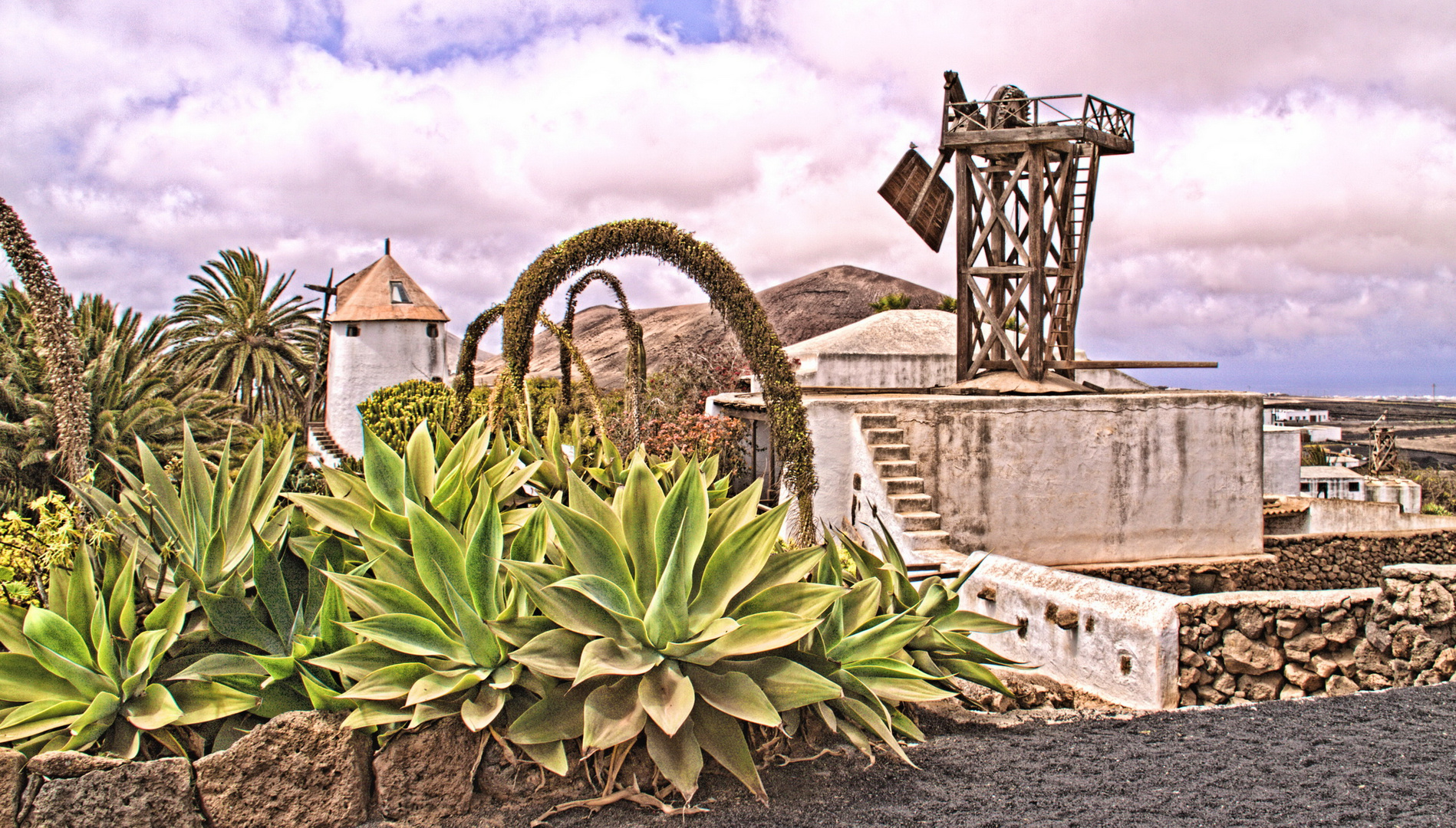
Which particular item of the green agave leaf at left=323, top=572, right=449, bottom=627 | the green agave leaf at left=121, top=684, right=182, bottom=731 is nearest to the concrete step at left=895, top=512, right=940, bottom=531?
the green agave leaf at left=323, top=572, right=449, bottom=627

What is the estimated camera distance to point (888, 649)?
2.98 metres

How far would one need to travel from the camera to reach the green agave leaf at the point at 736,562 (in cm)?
278

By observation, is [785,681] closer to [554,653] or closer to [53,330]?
[554,653]

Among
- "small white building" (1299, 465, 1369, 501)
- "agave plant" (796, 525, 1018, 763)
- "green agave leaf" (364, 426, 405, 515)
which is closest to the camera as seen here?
"agave plant" (796, 525, 1018, 763)

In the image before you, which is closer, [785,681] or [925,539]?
[785,681]

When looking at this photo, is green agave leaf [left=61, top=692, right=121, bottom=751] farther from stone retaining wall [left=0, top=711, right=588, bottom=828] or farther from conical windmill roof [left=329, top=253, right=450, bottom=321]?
conical windmill roof [left=329, top=253, right=450, bottom=321]

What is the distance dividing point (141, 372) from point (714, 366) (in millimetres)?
12000

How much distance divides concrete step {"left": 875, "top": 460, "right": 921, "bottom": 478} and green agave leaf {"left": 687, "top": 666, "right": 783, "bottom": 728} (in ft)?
22.4

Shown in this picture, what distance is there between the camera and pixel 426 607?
279 centimetres

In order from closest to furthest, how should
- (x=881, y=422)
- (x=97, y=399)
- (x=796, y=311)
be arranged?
(x=881, y=422) → (x=97, y=399) → (x=796, y=311)

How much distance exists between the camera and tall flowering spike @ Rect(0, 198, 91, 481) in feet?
19.4

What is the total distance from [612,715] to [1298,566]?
12433mm

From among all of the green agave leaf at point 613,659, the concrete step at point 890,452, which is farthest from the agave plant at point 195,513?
the concrete step at point 890,452

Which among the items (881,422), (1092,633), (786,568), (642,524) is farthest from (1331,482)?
(642,524)
